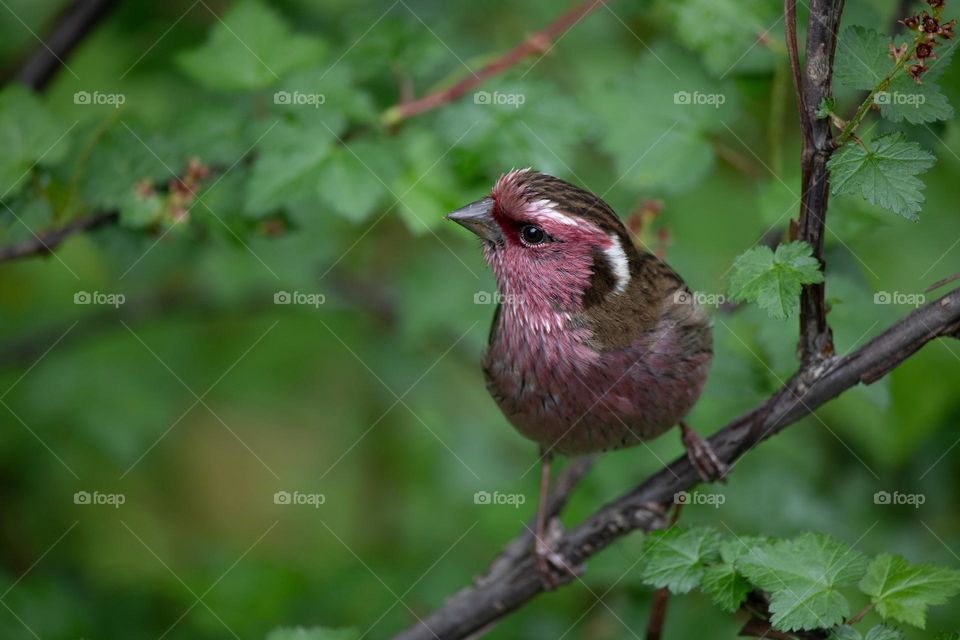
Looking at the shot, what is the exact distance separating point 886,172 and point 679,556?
1.22 m

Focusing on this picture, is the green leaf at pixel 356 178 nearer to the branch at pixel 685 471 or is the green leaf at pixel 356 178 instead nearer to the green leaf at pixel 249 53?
the green leaf at pixel 249 53

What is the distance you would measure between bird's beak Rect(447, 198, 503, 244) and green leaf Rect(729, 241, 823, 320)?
1093 mm

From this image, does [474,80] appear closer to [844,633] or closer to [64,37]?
[64,37]

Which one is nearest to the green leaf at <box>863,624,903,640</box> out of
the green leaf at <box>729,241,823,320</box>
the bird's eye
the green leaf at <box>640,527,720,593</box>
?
the green leaf at <box>640,527,720,593</box>

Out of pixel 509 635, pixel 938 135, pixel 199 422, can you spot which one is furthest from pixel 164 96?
pixel 938 135

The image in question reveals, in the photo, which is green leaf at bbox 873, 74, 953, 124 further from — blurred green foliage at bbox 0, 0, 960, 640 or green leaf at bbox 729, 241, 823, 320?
blurred green foliage at bbox 0, 0, 960, 640

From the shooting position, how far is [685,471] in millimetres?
3633

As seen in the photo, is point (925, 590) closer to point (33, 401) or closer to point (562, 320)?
point (562, 320)

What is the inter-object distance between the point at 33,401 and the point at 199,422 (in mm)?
1622

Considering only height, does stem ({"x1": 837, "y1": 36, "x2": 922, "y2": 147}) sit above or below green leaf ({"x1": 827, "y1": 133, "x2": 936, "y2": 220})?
above

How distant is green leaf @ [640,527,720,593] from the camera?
9.91 feet

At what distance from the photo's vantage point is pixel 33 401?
5645 millimetres

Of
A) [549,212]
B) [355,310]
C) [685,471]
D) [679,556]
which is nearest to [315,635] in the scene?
[679,556]

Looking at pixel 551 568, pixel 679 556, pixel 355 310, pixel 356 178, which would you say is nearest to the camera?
pixel 679 556
